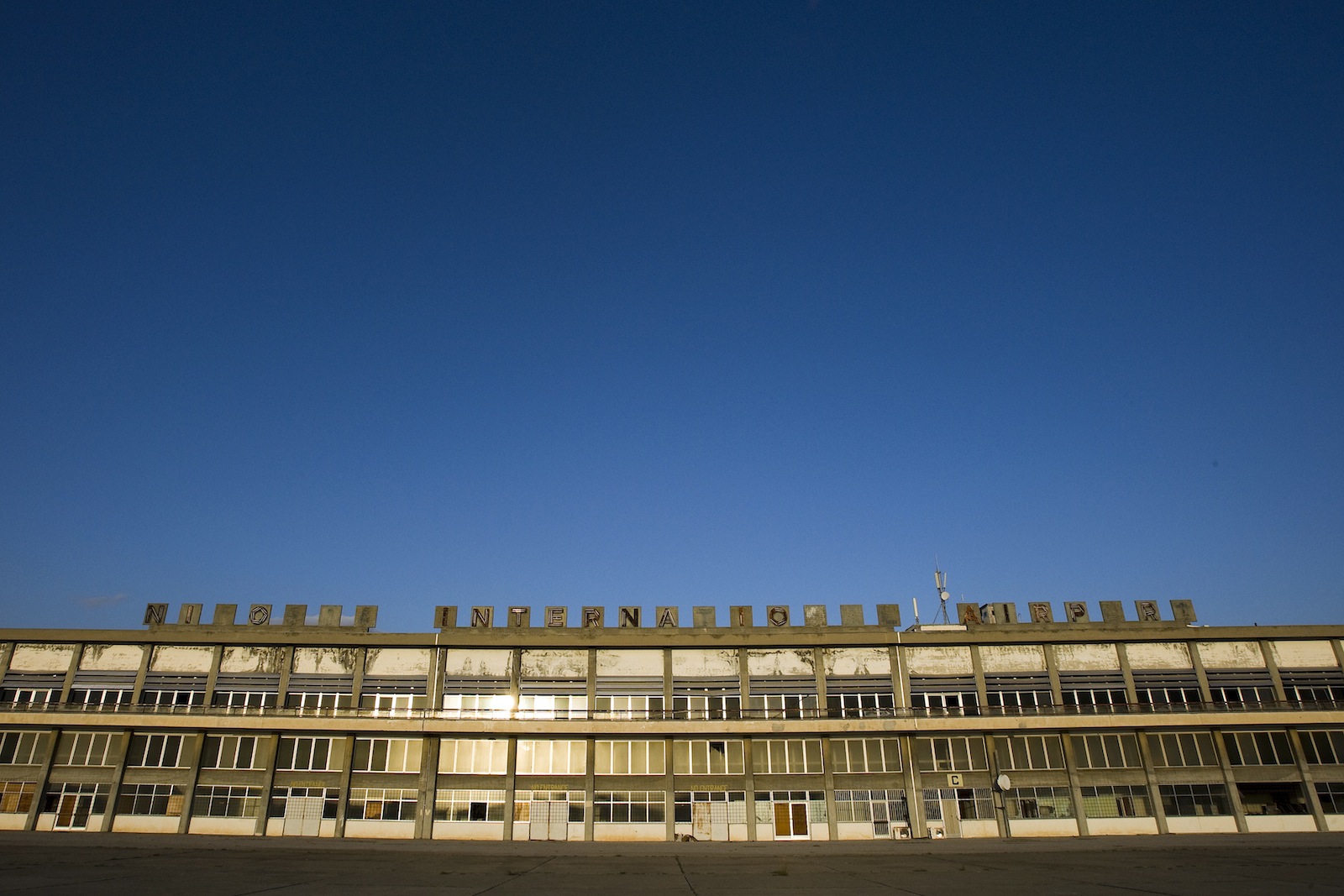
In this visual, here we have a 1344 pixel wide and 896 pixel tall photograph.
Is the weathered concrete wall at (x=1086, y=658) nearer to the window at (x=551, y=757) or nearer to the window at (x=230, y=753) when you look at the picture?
the window at (x=551, y=757)

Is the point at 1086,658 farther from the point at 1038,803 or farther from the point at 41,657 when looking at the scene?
the point at 41,657

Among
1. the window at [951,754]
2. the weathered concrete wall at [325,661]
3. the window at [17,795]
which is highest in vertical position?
the weathered concrete wall at [325,661]

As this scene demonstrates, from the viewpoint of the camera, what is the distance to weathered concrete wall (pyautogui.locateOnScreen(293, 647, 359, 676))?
57156 mm

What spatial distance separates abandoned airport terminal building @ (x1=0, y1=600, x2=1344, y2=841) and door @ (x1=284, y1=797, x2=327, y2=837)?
0.57 ft

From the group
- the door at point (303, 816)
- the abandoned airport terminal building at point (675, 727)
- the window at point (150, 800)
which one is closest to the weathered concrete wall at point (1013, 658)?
the abandoned airport terminal building at point (675, 727)

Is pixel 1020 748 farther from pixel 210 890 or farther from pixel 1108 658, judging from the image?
pixel 210 890

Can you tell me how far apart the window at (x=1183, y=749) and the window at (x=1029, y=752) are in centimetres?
656

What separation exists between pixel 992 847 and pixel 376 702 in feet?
137

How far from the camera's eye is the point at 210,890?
24516mm

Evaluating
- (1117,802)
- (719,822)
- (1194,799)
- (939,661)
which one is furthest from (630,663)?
(1194,799)

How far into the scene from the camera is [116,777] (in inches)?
2128

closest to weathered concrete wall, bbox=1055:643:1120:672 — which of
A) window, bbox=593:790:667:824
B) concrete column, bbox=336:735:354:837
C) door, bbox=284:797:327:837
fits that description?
window, bbox=593:790:667:824

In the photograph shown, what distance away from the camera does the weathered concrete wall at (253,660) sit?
57.2 meters

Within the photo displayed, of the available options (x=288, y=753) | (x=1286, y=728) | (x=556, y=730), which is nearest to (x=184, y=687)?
(x=288, y=753)
